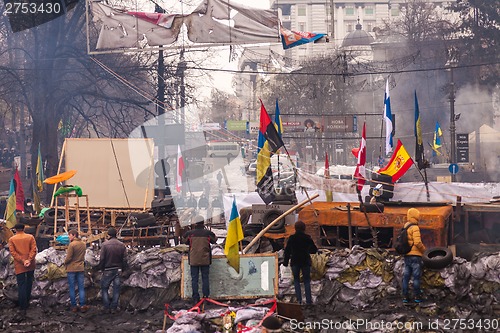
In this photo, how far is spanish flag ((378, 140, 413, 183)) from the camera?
60.2 ft

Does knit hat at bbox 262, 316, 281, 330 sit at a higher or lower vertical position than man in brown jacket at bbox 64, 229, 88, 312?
higher

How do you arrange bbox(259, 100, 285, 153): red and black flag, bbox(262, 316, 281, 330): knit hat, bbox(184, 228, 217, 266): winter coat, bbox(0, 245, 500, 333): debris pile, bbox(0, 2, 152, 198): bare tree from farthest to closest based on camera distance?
bbox(0, 2, 152, 198): bare tree, bbox(259, 100, 285, 153): red and black flag, bbox(184, 228, 217, 266): winter coat, bbox(0, 245, 500, 333): debris pile, bbox(262, 316, 281, 330): knit hat

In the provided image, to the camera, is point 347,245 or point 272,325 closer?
point 272,325

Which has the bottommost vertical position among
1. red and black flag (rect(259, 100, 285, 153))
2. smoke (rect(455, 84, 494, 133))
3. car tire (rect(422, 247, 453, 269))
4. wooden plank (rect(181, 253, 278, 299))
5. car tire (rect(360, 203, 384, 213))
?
wooden plank (rect(181, 253, 278, 299))

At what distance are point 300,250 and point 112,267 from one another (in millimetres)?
3353

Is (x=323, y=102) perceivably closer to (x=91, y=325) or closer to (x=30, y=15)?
(x=30, y=15)

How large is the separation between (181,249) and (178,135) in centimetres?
1273

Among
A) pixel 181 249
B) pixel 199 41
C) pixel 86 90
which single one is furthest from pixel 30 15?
pixel 181 249

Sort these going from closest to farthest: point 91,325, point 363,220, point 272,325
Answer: point 272,325
point 91,325
point 363,220

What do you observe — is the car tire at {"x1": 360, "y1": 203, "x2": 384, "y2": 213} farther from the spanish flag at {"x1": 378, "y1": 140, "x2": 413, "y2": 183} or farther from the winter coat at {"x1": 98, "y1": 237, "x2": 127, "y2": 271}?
the winter coat at {"x1": 98, "y1": 237, "x2": 127, "y2": 271}

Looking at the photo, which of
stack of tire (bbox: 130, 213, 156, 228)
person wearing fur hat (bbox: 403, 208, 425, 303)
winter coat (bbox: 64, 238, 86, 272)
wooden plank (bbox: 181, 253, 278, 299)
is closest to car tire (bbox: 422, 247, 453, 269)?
person wearing fur hat (bbox: 403, 208, 425, 303)

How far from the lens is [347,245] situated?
1692cm

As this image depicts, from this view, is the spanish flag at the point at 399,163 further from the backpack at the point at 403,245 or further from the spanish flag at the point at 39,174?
the spanish flag at the point at 39,174

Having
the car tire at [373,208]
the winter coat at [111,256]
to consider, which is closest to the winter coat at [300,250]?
the car tire at [373,208]
